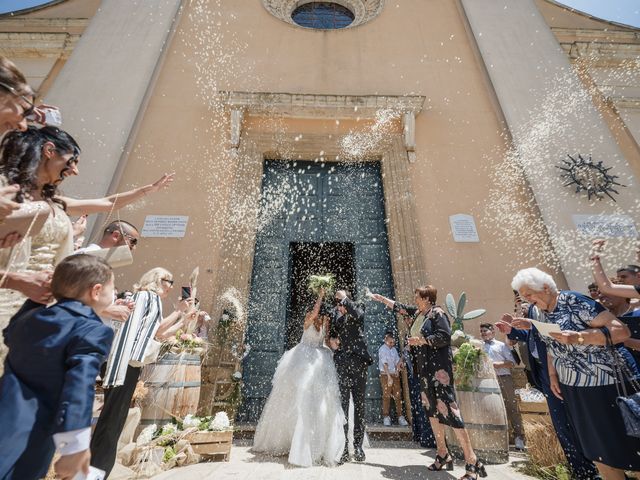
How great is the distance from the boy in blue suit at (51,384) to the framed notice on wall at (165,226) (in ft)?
16.0

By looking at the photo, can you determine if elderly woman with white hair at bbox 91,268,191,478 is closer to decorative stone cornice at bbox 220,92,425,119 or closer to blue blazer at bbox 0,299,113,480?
blue blazer at bbox 0,299,113,480

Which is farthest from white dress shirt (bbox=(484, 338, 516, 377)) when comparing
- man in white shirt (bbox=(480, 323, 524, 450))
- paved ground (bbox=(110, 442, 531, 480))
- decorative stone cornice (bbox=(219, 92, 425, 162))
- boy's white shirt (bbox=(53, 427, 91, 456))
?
boy's white shirt (bbox=(53, 427, 91, 456))

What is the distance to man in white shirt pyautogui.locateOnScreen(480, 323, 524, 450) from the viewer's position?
482 cm

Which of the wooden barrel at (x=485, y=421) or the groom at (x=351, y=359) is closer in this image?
the wooden barrel at (x=485, y=421)

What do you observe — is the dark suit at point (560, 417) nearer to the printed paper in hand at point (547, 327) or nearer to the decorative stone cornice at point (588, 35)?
the printed paper in hand at point (547, 327)

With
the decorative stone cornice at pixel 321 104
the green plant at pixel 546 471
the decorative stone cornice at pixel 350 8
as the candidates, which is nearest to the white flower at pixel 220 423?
the green plant at pixel 546 471

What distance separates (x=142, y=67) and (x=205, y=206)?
3.74 meters

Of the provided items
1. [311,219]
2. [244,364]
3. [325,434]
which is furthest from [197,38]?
[325,434]

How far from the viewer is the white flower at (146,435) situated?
312cm

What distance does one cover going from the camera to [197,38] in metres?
8.36

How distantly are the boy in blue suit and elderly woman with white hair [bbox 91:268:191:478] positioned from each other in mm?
1159

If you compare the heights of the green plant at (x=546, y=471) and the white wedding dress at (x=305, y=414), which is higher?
the white wedding dress at (x=305, y=414)

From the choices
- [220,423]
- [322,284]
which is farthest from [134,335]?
[322,284]

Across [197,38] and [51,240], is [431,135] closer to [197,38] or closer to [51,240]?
[197,38]
